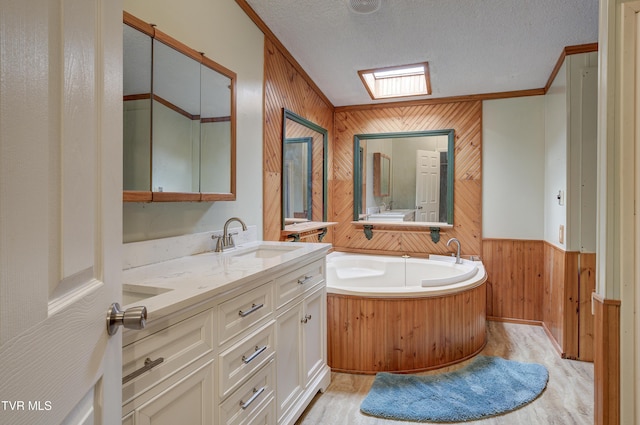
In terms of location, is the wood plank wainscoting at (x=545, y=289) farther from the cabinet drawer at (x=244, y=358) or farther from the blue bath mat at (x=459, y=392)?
the cabinet drawer at (x=244, y=358)

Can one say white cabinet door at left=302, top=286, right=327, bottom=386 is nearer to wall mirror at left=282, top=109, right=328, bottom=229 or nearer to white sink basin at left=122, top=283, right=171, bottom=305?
wall mirror at left=282, top=109, right=328, bottom=229

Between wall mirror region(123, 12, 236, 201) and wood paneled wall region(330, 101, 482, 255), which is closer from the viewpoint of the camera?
wall mirror region(123, 12, 236, 201)

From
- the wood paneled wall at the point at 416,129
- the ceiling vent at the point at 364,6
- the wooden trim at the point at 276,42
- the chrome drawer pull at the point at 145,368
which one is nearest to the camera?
the chrome drawer pull at the point at 145,368

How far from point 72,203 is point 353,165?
4089mm

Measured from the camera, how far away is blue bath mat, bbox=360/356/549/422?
216 cm

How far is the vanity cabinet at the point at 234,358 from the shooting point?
3.34ft

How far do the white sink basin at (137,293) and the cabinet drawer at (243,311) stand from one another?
0.77ft

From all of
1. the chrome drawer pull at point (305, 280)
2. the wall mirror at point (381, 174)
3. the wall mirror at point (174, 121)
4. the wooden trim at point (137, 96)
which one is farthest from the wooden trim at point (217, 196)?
the wall mirror at point (381, 174)

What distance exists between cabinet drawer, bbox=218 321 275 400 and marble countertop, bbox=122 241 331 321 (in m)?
0.27

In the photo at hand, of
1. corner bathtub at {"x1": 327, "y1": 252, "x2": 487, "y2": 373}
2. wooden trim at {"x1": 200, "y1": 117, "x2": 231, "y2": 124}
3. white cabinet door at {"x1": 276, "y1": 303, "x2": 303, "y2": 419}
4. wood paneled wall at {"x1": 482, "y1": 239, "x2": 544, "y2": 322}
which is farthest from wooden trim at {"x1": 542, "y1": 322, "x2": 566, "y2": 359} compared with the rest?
wooden trim at {"x1": 200, "y1": 117, "x2": 231, "y2": 124}

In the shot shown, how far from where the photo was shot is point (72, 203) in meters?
0.53

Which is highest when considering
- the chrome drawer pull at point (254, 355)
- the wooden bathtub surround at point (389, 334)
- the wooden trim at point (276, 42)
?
the wooden trim at point (276, 42)

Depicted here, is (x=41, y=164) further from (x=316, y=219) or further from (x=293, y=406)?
(x=316, y=219)
